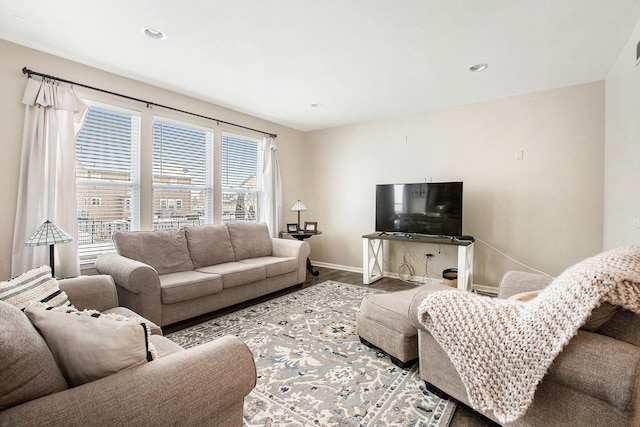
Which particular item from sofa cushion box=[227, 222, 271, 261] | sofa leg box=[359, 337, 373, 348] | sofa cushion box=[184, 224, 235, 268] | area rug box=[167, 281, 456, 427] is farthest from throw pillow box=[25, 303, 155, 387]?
sofa cushion box=[227, 222, 271, 261]

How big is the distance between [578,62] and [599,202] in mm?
1557

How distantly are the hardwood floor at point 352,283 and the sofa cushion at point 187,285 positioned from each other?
0.29m

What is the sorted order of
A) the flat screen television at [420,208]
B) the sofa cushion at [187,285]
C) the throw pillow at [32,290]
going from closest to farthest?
1. the throw pillow at [32,290]
2. the sofa cushion at [187,285]
3. the flat screen television at [420,208]

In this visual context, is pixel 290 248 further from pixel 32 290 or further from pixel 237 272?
pixel 32 290

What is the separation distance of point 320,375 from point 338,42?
267 cm

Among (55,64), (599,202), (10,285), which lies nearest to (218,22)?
(55,64)

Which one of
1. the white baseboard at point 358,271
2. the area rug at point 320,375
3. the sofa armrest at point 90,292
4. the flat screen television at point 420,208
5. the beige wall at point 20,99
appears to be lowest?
the area rug at point 320,375

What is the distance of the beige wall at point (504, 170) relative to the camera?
3393 millimetres

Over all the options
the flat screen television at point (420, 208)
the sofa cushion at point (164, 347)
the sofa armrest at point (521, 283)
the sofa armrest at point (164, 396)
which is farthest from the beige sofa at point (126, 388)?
the flat screen television at point (420, 208)

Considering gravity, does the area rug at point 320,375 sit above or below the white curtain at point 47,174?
below

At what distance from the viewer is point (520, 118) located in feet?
12.2

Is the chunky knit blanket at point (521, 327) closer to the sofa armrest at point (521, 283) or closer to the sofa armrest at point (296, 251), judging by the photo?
the sofa armrest at point (521, 283)

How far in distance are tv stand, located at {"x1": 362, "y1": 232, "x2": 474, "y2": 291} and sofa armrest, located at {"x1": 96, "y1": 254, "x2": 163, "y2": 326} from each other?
2713 mm

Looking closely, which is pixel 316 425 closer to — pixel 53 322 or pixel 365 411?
pixel 365 411
